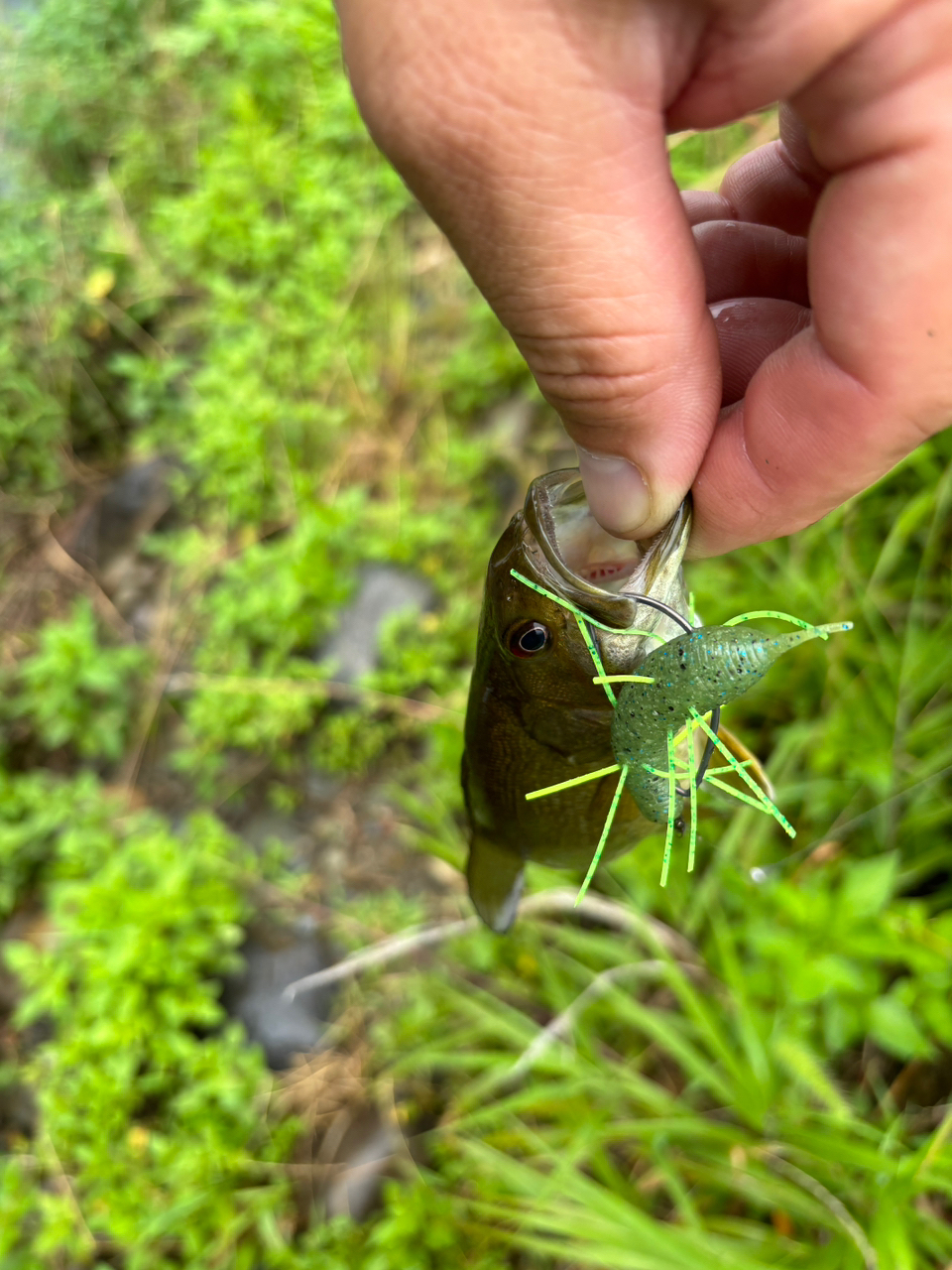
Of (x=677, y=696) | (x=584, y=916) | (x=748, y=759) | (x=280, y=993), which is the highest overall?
(x=677, y=696)

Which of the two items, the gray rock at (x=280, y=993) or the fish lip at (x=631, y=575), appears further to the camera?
the gray rock at (x=280, y=993)

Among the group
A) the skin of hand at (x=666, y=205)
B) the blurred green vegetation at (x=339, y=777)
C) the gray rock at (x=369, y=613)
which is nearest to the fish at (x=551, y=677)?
the skin of hand at (x=666, y=205)

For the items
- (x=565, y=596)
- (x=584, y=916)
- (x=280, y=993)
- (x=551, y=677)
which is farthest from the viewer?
(x=280, y=993)

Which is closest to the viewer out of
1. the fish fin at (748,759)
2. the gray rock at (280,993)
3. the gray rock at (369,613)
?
the fish fin at (748,759)

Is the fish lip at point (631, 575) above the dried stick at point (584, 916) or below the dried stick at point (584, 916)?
above

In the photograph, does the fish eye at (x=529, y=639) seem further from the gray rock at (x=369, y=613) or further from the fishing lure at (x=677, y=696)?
the gray rock at (x=369, y=613)

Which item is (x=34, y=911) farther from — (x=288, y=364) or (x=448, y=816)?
(x=288, y=364)

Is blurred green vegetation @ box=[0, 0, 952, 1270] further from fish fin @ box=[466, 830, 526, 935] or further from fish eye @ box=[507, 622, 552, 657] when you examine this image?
fish eye @ box=[507, 622, 552, 657]

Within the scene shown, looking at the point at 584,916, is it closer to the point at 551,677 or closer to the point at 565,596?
the point at 551,677

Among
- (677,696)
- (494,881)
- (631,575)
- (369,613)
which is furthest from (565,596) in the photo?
(369,613)
